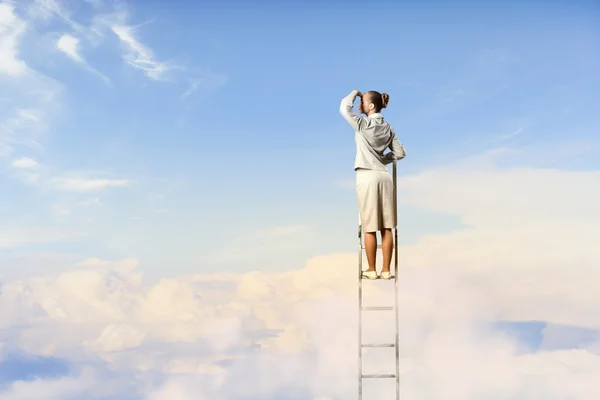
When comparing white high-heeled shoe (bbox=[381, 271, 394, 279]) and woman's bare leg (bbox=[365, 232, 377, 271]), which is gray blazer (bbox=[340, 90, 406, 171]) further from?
white high-heeled shoe (bbox=[381, 271, 394, 279])

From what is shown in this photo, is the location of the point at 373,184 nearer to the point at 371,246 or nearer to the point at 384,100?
the point at 371,246

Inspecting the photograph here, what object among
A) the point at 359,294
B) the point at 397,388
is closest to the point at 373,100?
the point at 359,294

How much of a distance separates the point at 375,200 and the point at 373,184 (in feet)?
0.55

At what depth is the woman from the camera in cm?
725

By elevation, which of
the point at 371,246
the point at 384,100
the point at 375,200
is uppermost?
the point at 384,100

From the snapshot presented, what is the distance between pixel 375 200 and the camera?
7.25m

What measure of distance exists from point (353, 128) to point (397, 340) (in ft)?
7.43

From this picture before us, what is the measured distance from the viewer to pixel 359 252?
7355mm

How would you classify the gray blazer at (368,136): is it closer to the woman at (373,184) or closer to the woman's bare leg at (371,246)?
the woman at (373,184)

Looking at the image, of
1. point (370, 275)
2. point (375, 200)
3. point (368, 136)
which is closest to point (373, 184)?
point (375, 200)

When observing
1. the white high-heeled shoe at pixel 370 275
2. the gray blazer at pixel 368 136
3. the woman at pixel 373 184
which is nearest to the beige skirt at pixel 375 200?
the woman at pixel 373 184

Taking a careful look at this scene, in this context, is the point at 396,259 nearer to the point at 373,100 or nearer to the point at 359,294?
the point at 359,294

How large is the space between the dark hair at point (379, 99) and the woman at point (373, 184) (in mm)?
170

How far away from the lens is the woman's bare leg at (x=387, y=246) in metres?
7.31
